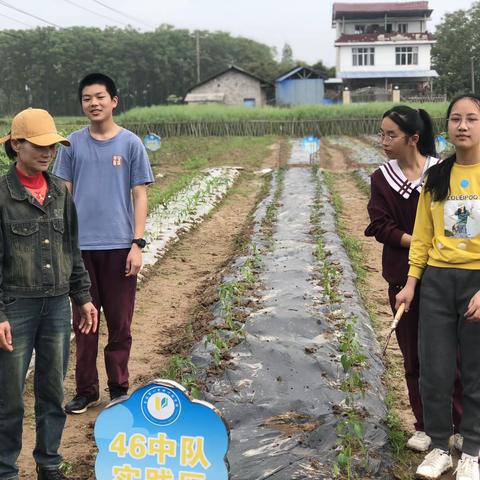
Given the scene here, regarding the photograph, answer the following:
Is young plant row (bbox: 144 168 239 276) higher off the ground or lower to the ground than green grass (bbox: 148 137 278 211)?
lower

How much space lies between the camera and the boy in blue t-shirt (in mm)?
3459

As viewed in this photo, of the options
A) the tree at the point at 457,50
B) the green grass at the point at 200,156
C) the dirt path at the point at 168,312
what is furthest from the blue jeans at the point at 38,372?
the tree at the point at 457,50

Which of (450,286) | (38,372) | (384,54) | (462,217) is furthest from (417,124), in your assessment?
(384,54)

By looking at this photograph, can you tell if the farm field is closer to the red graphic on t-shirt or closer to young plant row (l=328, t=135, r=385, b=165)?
the red graphic on t-shirt

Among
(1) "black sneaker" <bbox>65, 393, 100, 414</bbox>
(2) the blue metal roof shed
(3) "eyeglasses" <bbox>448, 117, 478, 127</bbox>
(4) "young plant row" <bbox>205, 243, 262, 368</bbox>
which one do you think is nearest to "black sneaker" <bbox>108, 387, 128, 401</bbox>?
(1) "black sneaker" <bbox>65, 393, 100, 414</bbox>

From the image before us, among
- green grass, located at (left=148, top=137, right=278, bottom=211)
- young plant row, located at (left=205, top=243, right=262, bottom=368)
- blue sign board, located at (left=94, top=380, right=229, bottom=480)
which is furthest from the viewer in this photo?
green grass, located at (left=148, top=137, right=278, bottom=211)

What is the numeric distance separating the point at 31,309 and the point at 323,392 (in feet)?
5.70

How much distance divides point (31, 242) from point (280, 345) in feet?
6.87

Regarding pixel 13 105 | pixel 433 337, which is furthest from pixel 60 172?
pixel 13 105

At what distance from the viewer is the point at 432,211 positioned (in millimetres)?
2791

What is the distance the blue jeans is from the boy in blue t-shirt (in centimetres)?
77

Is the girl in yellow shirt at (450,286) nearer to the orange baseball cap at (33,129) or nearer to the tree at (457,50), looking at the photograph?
the orange baseball cap at (33,129)

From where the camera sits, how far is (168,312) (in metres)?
5.93

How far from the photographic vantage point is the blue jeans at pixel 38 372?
8.45ft
